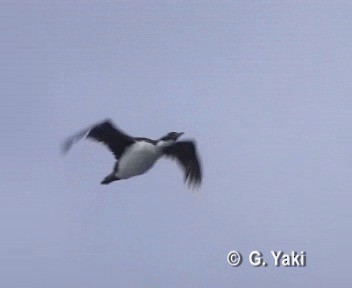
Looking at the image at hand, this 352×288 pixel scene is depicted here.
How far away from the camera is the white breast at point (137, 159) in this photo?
47.9 meters

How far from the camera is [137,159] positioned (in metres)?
48.2

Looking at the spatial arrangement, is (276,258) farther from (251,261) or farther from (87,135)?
(87,135)

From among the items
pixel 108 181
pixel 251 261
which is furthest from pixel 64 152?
pixel 251 261

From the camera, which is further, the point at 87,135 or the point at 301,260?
the point at 301,260

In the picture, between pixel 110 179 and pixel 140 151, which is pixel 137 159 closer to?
pixel 140 151

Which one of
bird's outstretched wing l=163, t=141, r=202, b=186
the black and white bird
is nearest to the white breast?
the black and white bird

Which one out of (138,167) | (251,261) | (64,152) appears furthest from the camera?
(251,261)

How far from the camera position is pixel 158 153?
4878 cm

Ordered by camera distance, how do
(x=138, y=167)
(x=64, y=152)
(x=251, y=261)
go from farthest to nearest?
(x=251, y=261) → (x=138, y=167) → (x=64, y=152)

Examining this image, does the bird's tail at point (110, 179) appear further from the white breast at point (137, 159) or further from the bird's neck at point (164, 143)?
the bird's neck at point (164, 143)

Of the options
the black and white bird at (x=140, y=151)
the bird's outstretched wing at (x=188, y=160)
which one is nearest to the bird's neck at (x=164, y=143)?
the black and white bird at (x=140, y=151)

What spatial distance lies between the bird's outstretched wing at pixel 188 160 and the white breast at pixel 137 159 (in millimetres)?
1097

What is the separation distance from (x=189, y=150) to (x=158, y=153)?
1698 millimetres

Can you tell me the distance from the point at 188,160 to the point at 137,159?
269cm
